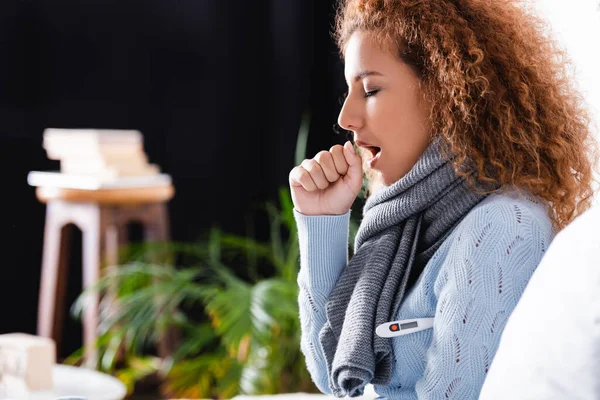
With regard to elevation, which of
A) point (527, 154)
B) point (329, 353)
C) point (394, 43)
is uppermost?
point (394, 43)

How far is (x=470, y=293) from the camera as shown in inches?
47.4

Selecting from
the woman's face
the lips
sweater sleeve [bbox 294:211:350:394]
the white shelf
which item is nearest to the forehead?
the woman's face

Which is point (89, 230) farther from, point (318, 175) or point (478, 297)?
point (478, 297)

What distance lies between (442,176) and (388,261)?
164 millimetres

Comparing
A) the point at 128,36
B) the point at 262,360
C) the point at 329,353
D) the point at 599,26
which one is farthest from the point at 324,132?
the point at 329,353

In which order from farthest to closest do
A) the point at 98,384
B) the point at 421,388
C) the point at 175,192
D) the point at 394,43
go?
the point at 175,192 < the point at 98,384 < the point at 394,43 < the point at 421,388

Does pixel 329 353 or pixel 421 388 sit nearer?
pixel 421 388

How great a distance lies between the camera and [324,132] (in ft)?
13.3

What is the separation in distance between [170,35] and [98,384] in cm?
166

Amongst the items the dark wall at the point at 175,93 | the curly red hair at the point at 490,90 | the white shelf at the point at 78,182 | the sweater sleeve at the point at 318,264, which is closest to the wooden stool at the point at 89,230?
the white shelf at the point at 78,182

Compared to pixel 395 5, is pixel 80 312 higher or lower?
lower

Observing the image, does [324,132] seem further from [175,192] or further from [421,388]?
[421,388]

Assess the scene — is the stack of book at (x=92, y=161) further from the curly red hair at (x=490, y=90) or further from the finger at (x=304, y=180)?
the curly red hair at (x=490, y=90)

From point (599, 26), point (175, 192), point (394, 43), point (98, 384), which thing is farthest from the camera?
point (175, 192)
